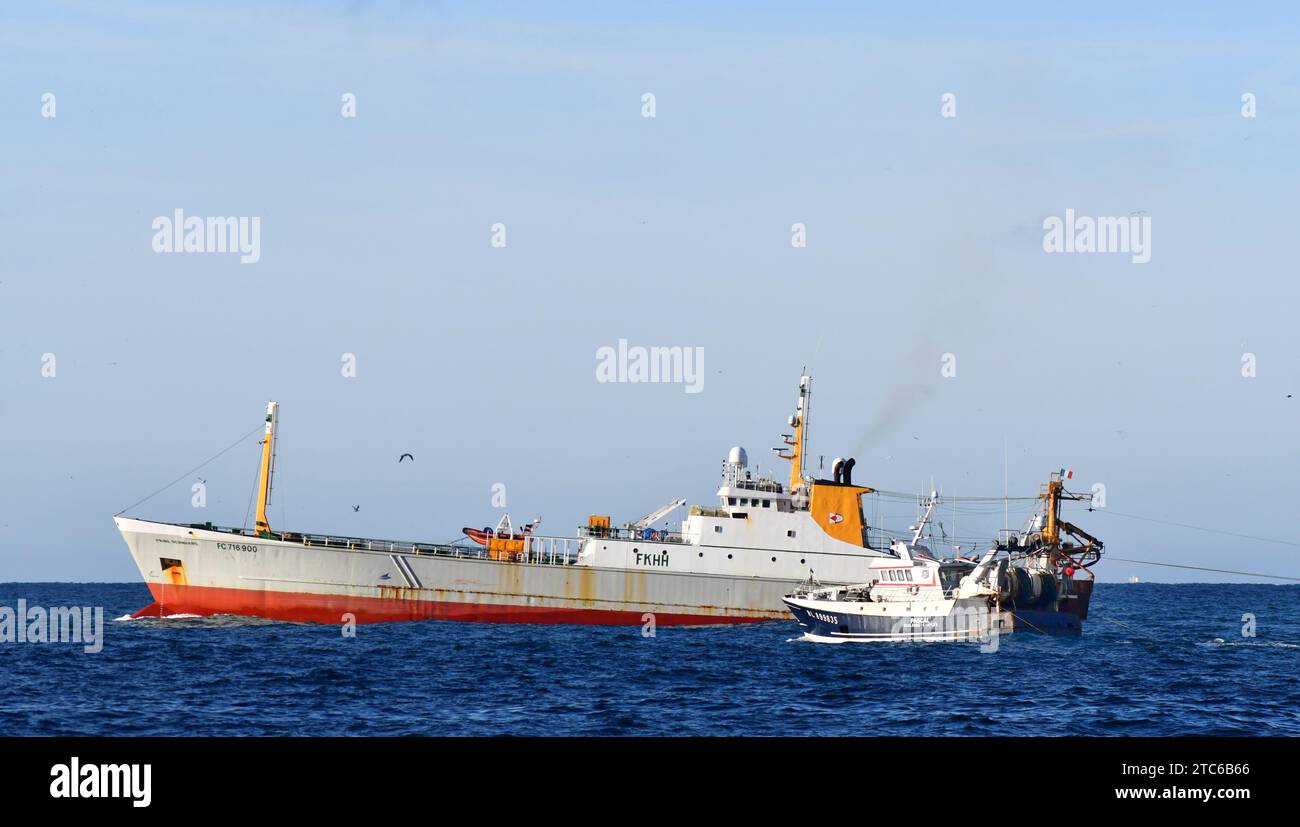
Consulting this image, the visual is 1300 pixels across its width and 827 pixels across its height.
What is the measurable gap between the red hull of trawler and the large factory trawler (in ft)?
0.18

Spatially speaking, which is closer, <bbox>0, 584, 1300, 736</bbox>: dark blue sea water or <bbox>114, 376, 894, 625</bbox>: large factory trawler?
<bbox>0, 584, 1300, 736</bbox>: dark blue sea water

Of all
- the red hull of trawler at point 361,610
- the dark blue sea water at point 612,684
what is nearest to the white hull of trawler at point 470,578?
the red hull of trawler at point 361,610

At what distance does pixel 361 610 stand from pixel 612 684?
2632 cm

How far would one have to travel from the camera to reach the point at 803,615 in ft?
205

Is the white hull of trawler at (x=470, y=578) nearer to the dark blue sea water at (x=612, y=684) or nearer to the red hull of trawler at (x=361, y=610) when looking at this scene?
the red hull of trawler at (x=361, y=610)

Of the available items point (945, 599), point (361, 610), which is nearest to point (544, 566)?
point (361, 610)

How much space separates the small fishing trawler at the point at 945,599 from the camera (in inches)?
2432

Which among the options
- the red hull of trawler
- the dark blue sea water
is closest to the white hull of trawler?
the red hull of trawler

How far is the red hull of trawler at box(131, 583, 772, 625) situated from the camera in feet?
220

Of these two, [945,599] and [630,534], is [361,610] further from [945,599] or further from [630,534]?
[945,599]

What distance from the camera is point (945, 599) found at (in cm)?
6219

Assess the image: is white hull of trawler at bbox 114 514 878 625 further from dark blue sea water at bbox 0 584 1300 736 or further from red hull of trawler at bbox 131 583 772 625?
dark blue sea water at bbox 0 584 1300 736
